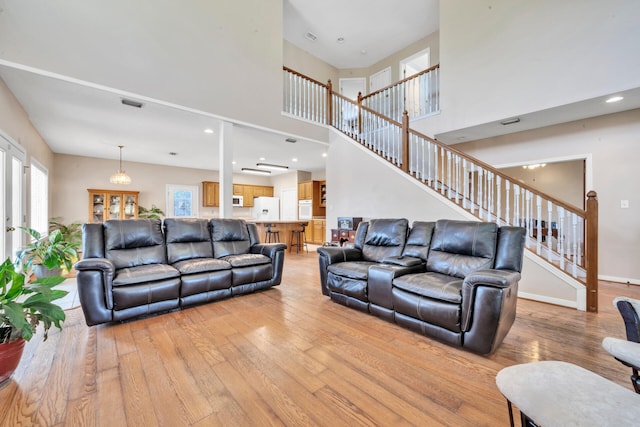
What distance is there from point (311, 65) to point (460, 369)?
303 inches

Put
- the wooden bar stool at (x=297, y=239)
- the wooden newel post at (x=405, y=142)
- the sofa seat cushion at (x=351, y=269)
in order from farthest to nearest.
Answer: the wooden bar stool at (x=297, y=239) < the wooden newel post at (x=405, y=142) < the sofa seat cushion at (x=351, y=269)

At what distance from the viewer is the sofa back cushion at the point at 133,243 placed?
120 inches

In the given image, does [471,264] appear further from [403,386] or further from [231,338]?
[231,338]

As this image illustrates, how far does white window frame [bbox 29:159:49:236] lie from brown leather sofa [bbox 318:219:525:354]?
6.04 m

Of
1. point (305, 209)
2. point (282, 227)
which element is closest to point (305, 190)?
point (305, 209)

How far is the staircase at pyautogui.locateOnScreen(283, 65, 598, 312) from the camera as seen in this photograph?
3145 millimetres

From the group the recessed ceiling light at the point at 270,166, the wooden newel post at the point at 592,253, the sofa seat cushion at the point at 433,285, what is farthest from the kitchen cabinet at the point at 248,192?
the wooden newel post at the point at 592,253

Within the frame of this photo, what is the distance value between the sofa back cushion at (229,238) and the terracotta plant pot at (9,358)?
2.05 meters

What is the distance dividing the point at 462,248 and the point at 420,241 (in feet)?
1.57

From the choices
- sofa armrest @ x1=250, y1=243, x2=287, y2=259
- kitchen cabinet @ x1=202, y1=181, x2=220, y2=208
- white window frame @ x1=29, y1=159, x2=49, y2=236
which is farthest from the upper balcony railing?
white window frame @ x1=29, y1=159, x2=49, y2=236

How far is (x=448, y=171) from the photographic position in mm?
4441

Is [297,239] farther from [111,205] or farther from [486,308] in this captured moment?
[486,308]

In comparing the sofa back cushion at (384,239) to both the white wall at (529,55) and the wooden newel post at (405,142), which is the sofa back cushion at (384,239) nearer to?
the wooden newel post at (405,142)

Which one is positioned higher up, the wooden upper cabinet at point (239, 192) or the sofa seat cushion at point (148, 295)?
the wooden upper cabinet at point (239, 192)
